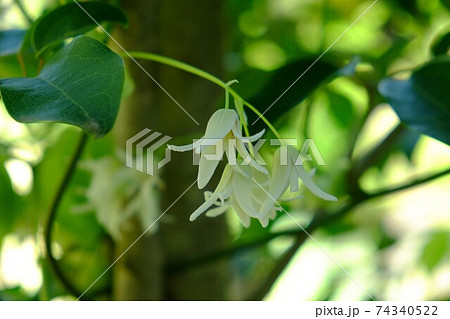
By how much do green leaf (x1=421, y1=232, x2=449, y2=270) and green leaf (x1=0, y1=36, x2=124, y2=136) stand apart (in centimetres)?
63

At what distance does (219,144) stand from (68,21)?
13 centimetres

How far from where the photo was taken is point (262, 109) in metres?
0.39

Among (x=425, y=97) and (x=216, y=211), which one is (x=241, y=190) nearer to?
(x=216, y=211)

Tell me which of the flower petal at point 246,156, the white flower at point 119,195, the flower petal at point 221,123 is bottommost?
the white flower at point 119,195

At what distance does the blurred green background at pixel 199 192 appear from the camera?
498 mm

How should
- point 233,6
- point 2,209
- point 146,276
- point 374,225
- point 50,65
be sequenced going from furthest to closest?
point 374,225 → point 233,6 → point 2,209 → point 146,276 → point 50,65

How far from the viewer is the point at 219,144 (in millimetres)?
304

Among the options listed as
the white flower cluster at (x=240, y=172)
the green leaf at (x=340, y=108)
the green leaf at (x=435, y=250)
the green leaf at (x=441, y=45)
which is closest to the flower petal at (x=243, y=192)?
the white flower cluster at (x=240, y=172)

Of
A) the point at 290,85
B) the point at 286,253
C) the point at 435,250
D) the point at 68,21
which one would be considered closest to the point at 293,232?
the point at 286,253

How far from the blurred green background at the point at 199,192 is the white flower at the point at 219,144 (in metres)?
0.08

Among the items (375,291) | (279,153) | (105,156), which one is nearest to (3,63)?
(105,156)

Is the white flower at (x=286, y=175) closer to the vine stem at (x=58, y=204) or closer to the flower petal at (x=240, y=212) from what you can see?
the flower petal at (x=240, y=212)

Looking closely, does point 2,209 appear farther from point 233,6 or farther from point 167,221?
point 233,6

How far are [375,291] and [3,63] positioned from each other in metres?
0.57
